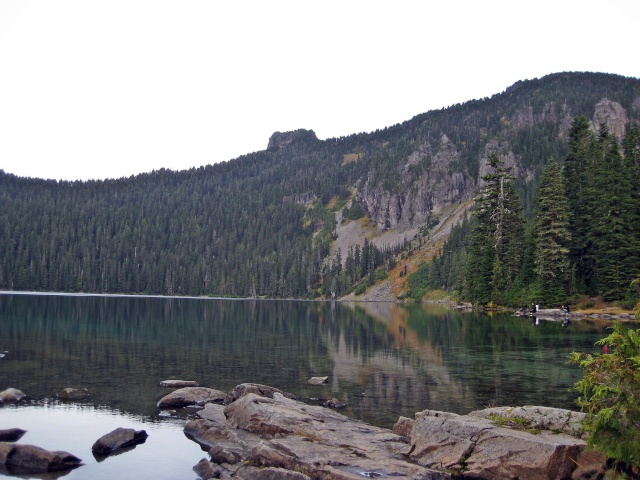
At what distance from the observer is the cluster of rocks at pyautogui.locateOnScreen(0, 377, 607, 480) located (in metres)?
18.0

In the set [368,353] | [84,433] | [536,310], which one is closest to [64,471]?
[84,433]

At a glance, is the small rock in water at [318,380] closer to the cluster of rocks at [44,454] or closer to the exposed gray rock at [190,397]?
the exposed gray rock at [190,397]

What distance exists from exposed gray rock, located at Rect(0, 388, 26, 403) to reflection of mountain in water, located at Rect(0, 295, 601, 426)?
1224 millimetres

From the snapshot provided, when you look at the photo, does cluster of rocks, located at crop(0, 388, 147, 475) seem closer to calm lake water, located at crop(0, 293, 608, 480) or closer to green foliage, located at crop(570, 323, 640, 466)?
calm lake water, located at crop(0, 293, 608, 480)

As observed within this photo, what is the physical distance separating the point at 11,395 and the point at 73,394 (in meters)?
3.14

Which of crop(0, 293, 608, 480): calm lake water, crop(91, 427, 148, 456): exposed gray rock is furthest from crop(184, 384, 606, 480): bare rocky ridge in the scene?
crop(91, 427, 148, 456): exposed gray rock

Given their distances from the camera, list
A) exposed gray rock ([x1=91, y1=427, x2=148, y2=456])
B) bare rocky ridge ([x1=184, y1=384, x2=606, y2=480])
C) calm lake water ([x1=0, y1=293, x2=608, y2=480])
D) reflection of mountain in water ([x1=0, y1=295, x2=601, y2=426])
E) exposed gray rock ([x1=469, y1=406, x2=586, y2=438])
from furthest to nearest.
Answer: reflection of mountain in water ([x1=0, y1=295, x2=601, y2=426])
calm lake water ([x1=0, y1=293, x2=608, y2=480])
exposed gray rock ([x1=91, y1=427, x2=148, y2=456])
exposed gray rock ([x1=469, y1=406, x2=586, y2=438])
bare rocky ridge ([x1=184, y1=384, x2=606, y2=480])

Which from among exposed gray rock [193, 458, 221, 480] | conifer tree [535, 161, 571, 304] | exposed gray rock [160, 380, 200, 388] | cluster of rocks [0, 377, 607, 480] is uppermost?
conifer tree [535, 161, 571, 304]

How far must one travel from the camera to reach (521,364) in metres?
43.2

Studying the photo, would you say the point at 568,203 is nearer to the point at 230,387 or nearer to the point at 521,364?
the point at 521,364

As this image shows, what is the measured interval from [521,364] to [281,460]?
2938 cm

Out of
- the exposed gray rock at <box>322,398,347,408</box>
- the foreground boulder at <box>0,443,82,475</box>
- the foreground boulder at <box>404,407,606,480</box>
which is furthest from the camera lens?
the exposed gray rock at <box>322,398,347,408</box>

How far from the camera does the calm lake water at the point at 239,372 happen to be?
25.2 meters

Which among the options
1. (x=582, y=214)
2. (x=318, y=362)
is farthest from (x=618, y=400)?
(x=582, y=214)
